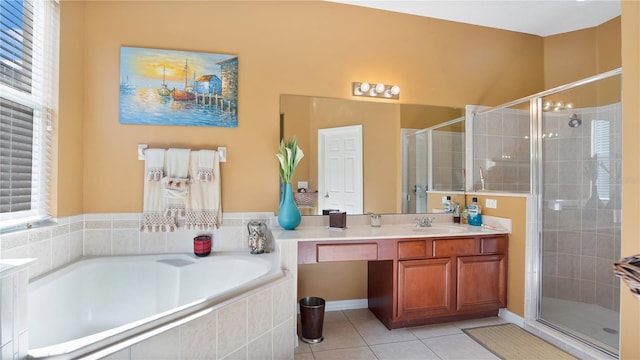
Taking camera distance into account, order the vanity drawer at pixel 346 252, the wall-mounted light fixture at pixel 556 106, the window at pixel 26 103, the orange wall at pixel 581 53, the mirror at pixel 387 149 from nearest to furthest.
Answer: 1. the window at pixel 26 103
2. the vanity drawer at pixel 346 252
3. the wall-mounted light fixture at pixel 556 106
4. the mirror at pixel 387 149
5. the orange wall at pixel 581 53

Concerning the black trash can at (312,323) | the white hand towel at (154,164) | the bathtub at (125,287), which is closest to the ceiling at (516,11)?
the white hand towel at (154,164)

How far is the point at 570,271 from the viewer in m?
2.68

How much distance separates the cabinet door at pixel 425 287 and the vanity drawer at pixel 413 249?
1.8 inches

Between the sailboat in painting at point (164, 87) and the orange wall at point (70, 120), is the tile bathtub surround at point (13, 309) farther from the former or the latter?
the sailboat in painting at point (164, 87)

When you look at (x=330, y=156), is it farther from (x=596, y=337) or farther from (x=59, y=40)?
(x=596, y=337)

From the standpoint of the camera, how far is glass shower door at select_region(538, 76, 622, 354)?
243cm

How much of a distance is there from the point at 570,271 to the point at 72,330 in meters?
3.83

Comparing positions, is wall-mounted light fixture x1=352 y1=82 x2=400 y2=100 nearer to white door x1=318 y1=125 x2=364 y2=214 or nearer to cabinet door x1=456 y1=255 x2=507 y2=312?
white door x1=318 y1=125 x2=364 y2=214

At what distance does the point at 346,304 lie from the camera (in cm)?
283

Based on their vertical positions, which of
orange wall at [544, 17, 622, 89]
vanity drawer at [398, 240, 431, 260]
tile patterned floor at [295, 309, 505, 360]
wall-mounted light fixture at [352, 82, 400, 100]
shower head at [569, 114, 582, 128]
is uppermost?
orange wall at [544, 17, 622, 89]

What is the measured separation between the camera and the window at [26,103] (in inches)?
66.5

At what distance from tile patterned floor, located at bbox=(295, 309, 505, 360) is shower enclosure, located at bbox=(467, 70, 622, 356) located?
23.6 inches

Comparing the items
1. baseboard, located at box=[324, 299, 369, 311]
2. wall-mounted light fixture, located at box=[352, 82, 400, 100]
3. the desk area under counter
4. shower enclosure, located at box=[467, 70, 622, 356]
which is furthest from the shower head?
baseboard, located at box=[324, 299, 369, 311]

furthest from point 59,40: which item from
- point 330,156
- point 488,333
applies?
point 488,333
